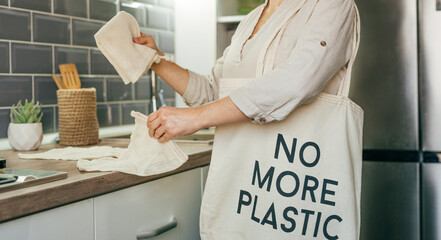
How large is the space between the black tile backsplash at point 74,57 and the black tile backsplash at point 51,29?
0.03 meters

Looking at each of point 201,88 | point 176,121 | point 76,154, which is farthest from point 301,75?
point 76,154

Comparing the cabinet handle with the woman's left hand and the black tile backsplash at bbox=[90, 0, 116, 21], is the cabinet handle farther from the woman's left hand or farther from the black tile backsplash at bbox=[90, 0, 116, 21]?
the black tile backsplash at bbox=[90, 0, 116, 21]

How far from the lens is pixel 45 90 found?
171 cm

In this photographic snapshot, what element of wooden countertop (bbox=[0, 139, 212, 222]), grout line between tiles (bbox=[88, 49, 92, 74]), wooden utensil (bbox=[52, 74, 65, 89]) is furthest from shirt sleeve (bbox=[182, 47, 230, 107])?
grout line between tiles (bbox=[88, 49, 92, 74])

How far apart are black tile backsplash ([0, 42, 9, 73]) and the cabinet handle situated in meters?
0.72

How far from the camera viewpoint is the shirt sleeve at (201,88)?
137cm

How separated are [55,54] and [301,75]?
40.7 inches

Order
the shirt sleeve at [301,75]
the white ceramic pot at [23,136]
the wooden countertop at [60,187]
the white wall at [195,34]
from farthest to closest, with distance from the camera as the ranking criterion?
the white wall at [195,34] → the white ceramic pot at [23,136] → the shirt sleeve at [301,75] → the wooden countertop at [60,187]

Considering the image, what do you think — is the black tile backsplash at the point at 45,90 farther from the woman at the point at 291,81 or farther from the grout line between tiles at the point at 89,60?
the woman at the point at 291,81

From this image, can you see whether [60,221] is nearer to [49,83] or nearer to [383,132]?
[49,83]

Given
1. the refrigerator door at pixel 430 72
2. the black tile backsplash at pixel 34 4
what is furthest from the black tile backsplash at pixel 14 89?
the refrigerator door at pixel 430 72

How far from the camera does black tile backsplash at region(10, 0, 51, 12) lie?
158 centimetres

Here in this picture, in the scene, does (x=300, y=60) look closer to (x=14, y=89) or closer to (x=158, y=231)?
(x=158, y=231)

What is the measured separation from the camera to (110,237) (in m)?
1.11
